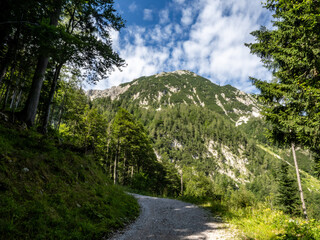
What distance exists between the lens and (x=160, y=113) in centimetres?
18688

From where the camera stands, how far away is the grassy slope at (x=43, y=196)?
13.7 ft

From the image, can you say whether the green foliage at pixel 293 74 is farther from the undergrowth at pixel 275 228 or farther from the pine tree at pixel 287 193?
the pine tree at pixel 287 193

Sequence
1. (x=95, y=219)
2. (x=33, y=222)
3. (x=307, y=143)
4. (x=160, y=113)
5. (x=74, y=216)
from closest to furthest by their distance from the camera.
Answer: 1. (x=33, y=222)
2. (x=74, y=216)
3. (x=95, y=219)
4. (x=307, y=143)
5. (x=160, y=113)

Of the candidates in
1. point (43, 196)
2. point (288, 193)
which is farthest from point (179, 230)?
point (288, 193)

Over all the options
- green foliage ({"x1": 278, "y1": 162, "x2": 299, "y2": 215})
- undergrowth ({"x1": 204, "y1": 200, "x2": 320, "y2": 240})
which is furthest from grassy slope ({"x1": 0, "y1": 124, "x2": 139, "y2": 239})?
green foliage ({"x1": 278, "y1": 162, "x2": 299, "y2": 215})

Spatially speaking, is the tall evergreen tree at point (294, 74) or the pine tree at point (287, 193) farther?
the pine tree at point (287, 193)

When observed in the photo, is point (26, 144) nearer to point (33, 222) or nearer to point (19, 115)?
point (19, 115)

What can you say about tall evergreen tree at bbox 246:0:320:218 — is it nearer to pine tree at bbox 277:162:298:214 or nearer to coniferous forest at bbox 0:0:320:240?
coniferous forest at bbox 0:0:320:240

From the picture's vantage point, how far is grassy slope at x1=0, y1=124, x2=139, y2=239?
4.19 m

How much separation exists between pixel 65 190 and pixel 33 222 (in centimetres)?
253

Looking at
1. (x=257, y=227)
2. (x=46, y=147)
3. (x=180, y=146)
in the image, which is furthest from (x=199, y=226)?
(x=180, y=146)

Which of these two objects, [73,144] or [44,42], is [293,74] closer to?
[44,42]

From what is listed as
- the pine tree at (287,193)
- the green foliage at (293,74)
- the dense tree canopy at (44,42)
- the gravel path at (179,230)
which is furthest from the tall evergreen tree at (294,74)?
the pine tree at (287,193)

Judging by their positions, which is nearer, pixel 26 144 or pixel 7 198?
pixel 7 198
